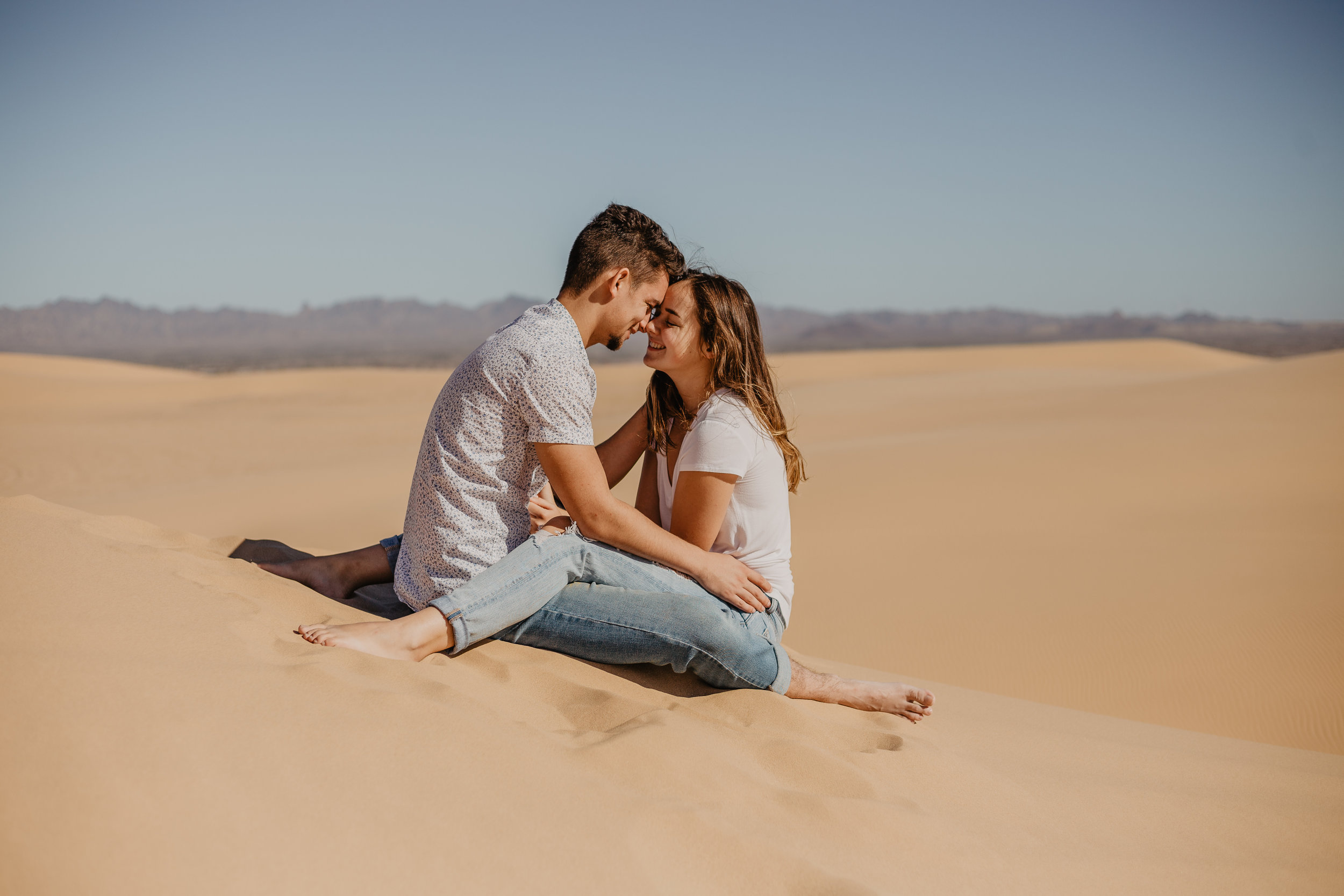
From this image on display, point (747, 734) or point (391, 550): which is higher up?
point (391, 550)

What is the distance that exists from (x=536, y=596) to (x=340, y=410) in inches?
890

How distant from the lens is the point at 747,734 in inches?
116

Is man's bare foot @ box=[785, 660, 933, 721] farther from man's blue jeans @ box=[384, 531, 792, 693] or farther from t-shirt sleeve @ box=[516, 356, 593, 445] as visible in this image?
t-shirt sleeve @ box=[516, 356, 593, 445]

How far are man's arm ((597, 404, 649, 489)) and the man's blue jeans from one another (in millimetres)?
837

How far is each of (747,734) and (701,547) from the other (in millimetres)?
912

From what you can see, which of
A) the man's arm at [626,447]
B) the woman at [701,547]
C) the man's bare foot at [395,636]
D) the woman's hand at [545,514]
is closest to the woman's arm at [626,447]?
the man's arm at [626,447]

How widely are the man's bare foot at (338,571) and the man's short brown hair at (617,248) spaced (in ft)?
5.27

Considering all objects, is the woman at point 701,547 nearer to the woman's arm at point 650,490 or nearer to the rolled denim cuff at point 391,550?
the woman's arm at point 650,490

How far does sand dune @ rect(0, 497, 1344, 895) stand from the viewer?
179cm

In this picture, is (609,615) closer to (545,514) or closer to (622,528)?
(622,528)

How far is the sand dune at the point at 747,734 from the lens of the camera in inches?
72.6

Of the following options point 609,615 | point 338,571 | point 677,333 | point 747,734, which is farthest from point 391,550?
point 747,734

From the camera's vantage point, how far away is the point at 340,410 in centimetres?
2428

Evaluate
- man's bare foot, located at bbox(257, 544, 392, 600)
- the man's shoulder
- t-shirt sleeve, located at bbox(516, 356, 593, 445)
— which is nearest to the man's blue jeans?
t-shirt sleeve, located at bbox(516, 356, 593, 445)
